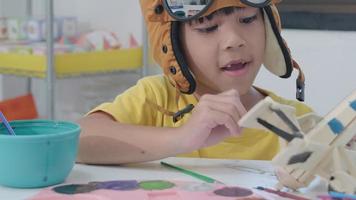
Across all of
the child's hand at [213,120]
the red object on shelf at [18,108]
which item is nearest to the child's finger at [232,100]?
the child's hand at [213,120]

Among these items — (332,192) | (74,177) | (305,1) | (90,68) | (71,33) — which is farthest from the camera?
(71,33)

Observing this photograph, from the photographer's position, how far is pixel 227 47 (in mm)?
966

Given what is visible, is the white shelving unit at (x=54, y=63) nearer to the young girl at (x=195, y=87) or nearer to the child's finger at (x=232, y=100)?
the young girl at (x=195, y=87)

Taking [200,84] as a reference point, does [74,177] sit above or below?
below

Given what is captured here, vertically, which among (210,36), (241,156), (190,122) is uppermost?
(210,36)

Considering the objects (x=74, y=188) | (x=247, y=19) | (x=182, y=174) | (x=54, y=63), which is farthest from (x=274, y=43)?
(x=54, y=63)

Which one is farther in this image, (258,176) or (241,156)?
(241,156)

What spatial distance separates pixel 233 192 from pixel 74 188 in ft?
0.66

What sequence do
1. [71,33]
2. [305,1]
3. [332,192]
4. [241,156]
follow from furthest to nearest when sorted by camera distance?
[71,33]
[305,1]
[241,156]
[332,192]

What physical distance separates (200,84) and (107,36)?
1.30m

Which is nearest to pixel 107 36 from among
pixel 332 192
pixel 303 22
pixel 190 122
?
pixel 303 22

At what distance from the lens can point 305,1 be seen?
1947mm

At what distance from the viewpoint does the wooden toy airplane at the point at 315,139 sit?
621mm

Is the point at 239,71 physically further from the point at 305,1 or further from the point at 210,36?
the point at 305,1
